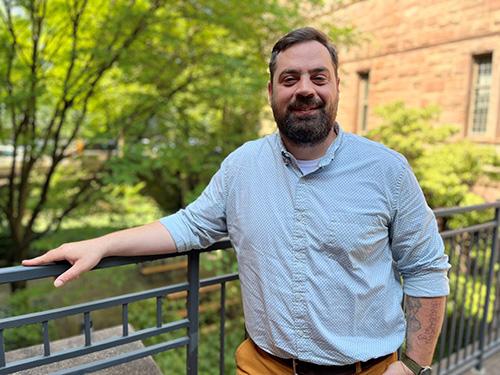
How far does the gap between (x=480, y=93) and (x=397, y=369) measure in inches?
377

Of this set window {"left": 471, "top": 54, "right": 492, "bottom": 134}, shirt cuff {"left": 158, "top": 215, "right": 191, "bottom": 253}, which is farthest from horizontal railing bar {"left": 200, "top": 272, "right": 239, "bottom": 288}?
window {"left": 471, "top": 54, "right": 492, "bottom": 134}

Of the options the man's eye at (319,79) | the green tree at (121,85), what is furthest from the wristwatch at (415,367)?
the green tree at (121,85)

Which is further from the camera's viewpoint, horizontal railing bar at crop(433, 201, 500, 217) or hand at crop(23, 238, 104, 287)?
horizontal railing bar at crop(433, 201, 500, 217)

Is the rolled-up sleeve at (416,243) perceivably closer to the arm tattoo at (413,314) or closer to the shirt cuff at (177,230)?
the arm tattoo at (413,314)

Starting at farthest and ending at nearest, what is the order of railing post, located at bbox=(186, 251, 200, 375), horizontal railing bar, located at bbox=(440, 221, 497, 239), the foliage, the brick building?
the brick building < the foliage < horizontal railing bar, located at bbox=(440, 221, 497, 239) < railing post, located at bbox=(186, 251, 200, 375)

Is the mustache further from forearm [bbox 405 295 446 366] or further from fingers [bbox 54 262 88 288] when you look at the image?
fingers [bbox 54 262 88 288]

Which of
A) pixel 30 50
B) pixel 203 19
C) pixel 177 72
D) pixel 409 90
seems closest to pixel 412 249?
pixel 203 19

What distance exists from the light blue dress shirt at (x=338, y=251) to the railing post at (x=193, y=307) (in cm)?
36

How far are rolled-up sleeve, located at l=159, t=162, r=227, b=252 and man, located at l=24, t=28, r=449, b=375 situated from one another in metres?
0.06

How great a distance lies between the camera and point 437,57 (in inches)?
387

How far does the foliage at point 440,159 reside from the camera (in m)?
7.58

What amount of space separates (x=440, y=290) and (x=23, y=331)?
7.76 m

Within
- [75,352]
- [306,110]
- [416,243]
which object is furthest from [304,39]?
[75,352]

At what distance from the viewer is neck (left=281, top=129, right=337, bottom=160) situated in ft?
5.20
